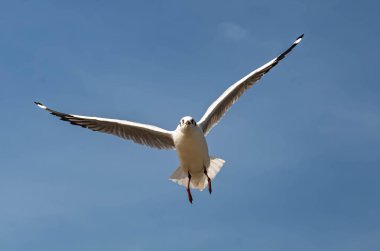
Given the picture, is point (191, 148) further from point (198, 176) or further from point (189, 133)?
point (198, 176)

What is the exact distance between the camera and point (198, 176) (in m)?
15.0

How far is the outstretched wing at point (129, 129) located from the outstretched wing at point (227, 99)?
0.89 metres

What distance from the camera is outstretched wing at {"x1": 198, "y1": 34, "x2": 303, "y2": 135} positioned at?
603 inches

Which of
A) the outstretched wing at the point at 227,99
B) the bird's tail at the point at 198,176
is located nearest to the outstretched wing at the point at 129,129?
the bird's tail at the point at 198,176

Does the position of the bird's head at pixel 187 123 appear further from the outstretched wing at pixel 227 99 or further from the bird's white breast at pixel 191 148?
the outstretched wing at pixel 227 99

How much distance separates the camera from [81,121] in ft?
51.0

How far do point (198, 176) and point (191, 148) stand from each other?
3.54ft

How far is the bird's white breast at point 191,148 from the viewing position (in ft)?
46.1

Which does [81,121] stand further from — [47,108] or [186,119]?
[186,119]

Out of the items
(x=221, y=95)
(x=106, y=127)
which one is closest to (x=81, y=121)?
(x=106, y=127)

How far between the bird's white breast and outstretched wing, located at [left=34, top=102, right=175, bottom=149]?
2.47 ft

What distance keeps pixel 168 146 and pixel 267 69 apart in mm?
3013

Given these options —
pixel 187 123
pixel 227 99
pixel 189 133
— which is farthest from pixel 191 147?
pixel 227 99

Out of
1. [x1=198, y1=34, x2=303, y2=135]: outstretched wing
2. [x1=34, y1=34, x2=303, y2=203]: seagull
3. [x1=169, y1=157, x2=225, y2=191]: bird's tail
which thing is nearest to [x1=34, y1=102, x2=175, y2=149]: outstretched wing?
[x1=34, y1=34, x2=303, y2=203]: seagull
